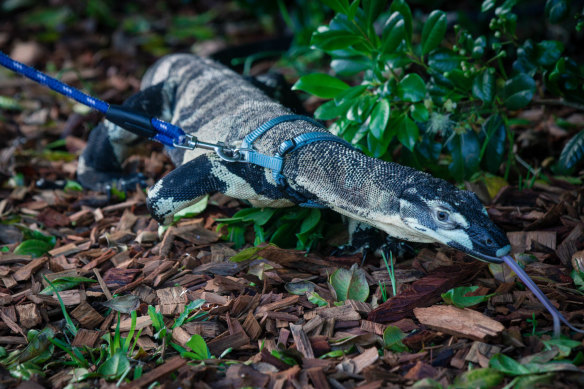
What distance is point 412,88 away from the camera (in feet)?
10.4

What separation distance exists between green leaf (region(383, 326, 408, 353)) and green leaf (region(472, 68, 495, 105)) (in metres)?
1.53

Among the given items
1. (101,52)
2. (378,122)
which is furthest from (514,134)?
(101,52)

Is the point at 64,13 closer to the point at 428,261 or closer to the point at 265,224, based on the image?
the point at 265,224

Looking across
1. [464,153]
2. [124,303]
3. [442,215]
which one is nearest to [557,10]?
[464,153]

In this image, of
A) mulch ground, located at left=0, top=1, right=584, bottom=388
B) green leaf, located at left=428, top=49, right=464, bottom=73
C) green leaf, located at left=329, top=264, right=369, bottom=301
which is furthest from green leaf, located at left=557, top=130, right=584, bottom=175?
green leaf, located at left=329, top=264, right=369, bottom=301

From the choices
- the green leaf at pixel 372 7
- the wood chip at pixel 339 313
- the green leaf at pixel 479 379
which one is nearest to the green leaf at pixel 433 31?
the green leaf at pixel 372 7

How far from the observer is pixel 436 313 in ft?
A: 8.32

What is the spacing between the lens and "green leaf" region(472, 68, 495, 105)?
325 centimetres

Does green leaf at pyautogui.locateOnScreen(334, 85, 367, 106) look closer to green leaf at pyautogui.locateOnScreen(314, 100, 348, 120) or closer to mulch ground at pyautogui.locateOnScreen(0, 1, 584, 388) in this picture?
green leaf at pyautogui.locateOnScreen(314, 100, 348, 120)

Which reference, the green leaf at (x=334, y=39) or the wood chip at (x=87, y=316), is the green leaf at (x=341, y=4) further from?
the wood chip at (x=87, y=316)

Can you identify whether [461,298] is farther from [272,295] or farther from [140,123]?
[140,123]

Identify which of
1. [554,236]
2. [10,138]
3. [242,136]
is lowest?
[10,138]

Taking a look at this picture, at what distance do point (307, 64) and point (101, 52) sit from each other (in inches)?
98.6

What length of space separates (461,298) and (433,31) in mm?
1554
